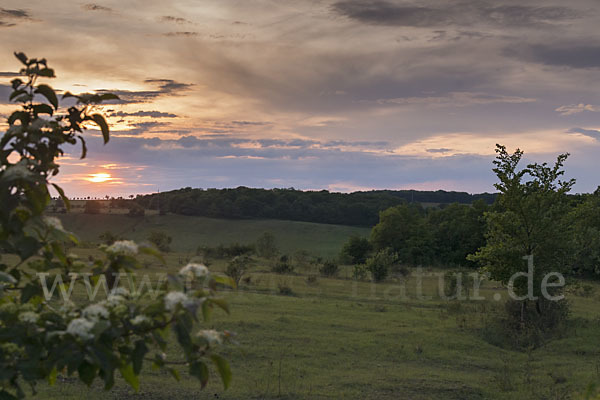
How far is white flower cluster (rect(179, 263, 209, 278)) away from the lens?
2.92 metres

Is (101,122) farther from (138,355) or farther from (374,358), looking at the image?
(374,358)

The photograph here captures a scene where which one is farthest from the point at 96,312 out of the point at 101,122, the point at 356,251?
the point at 356,251

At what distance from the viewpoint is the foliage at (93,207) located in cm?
9112

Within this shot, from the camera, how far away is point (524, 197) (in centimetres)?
1897

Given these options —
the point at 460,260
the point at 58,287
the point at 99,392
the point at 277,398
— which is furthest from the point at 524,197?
the point at 460,260

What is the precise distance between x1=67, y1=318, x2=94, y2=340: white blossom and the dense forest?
90961 mm

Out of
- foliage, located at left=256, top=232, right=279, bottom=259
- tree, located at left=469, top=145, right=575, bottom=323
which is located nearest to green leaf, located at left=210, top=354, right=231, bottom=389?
tree, located at left=469, top=145, right=575, bottom=323

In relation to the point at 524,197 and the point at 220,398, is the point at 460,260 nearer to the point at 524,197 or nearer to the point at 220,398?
the point at 524,197

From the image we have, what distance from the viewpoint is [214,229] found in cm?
8625

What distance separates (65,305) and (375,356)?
39.9 feet

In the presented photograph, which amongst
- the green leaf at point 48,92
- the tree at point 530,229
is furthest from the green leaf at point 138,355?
the tree at point 530,229

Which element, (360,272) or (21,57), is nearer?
(21,57)

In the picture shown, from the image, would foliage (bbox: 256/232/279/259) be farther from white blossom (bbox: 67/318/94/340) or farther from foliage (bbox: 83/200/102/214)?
white blossom (bbox: 67/318/94/340)

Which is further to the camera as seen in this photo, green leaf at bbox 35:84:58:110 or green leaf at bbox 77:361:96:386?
green leaf at bbox 35:84:58:110
